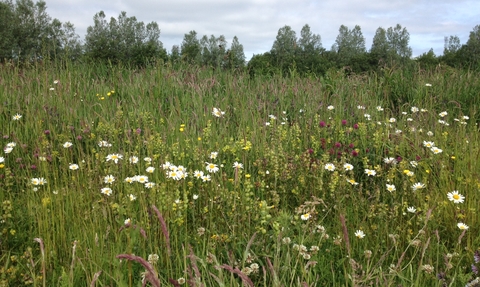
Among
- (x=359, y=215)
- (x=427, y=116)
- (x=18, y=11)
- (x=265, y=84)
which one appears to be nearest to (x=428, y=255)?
(x=359, y=215)

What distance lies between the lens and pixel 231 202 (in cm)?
238

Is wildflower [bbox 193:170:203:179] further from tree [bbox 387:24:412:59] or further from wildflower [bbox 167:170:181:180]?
tree [bbox 387:24:412:59]

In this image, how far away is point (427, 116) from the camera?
187 inches

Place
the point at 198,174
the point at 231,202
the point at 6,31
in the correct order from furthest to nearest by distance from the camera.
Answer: the point at 6,31 → the point at 198,174 → the point at 231,202

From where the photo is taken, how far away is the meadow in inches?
73.8

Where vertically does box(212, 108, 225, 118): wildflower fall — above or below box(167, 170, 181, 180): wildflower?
above

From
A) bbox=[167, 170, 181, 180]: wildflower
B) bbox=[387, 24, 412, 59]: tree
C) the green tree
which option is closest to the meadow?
bbox=[167, 170, 181, 180]: wildflower

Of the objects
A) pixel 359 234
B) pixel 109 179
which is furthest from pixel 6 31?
pixel 359 234

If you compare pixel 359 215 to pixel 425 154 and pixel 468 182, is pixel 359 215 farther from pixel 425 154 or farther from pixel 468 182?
pixel 425 154

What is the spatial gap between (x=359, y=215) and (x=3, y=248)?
7.13ft

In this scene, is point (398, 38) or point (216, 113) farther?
point (398, 38)

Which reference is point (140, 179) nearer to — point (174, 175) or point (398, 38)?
point (174, 175)

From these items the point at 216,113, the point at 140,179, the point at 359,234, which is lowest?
the point at 359,234

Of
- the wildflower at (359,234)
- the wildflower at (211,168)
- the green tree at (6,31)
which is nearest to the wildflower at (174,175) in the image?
the wildflower at (211,168)
